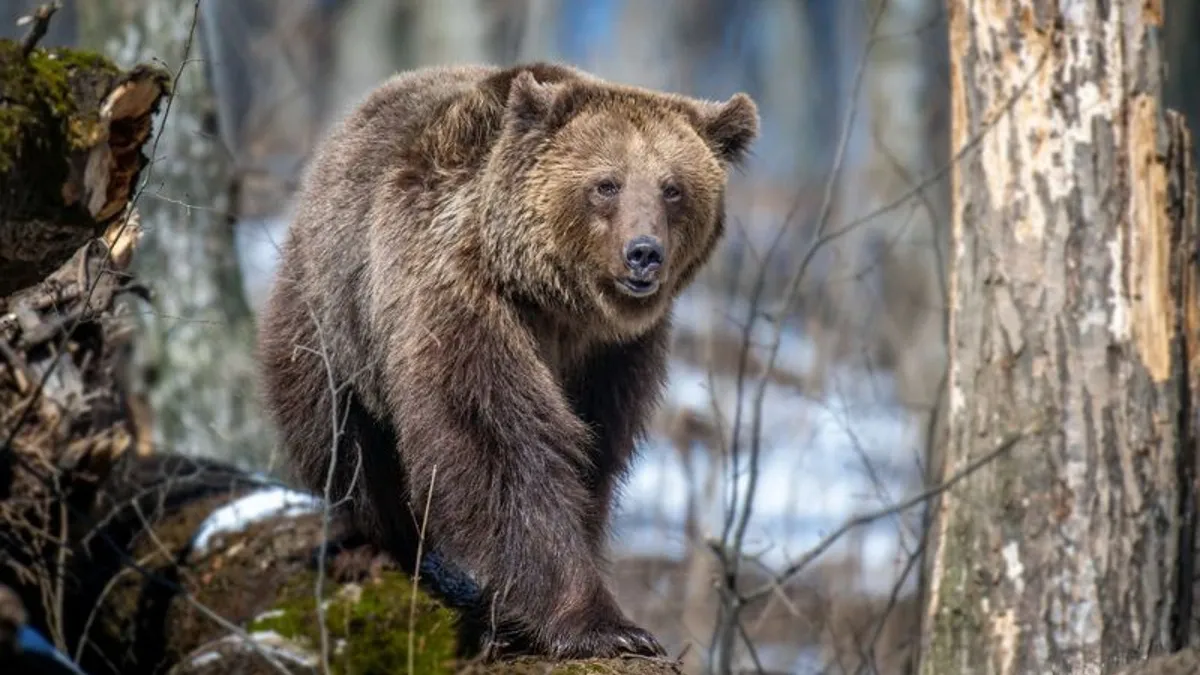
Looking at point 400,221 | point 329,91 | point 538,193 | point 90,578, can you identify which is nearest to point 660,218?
point 538,193

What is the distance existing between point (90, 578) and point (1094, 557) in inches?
160

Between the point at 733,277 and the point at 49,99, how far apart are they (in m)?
10.3

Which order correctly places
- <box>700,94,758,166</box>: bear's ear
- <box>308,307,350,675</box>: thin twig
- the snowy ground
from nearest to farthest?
<box>308,307,350,675</box>: thin twig < <box>700,94,758,166</box>: bear's ear < the snowy ground

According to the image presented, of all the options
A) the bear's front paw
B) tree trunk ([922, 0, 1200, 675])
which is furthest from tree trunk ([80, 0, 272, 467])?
tree trunk ([922, 0, 1200, 675])

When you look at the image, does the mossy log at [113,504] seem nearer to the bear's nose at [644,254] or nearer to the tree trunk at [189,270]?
the bear's nose at [644,254]

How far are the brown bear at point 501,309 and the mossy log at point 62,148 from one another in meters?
0.94

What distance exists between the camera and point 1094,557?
20.2 ft

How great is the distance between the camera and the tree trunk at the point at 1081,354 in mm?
6180

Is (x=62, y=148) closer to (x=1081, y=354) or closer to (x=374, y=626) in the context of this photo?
(x=374, y=626)

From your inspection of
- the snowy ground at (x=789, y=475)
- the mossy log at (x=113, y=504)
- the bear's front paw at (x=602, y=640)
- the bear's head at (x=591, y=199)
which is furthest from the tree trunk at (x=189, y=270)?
the bear's front paw at (x=602, y=640)

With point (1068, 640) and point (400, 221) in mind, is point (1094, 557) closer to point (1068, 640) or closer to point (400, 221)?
point (1068, 640)

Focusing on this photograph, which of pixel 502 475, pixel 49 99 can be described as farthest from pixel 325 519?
pixel 49 99

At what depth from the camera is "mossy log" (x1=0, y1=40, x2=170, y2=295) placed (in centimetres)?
422

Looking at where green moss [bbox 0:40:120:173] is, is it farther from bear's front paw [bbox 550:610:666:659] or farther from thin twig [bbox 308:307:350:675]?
bear's front paw [bbox 550:610:666:659]
